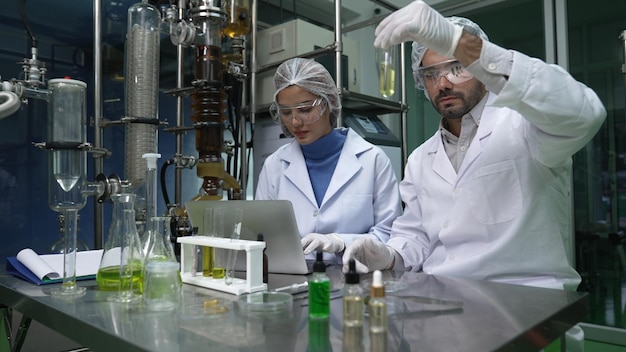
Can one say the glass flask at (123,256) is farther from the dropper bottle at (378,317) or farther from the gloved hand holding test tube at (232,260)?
the dropper bottle at (378,317)

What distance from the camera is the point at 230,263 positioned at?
1076mm

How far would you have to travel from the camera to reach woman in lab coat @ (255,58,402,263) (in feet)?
5.71

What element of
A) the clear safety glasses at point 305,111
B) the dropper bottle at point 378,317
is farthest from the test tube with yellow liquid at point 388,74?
the dropper bottle at point 378,317

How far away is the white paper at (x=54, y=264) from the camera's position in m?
1.17

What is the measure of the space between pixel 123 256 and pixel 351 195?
94 cm

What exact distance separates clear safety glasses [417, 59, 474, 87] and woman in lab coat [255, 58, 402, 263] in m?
0.48

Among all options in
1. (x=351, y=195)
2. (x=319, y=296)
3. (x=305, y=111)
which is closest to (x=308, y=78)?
(x=305, y=111)

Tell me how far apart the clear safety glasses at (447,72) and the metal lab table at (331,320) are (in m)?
0.61

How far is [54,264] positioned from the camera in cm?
127

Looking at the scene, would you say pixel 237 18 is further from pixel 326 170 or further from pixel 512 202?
pixel 512 202

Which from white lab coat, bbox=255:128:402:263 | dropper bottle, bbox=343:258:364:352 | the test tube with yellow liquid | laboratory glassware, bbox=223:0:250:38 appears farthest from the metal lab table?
the test tube with yellow liquid

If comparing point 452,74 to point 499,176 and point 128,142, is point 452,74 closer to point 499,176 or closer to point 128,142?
point 499,176

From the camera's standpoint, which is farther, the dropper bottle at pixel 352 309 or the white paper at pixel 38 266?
the white paper at pixel 38 266

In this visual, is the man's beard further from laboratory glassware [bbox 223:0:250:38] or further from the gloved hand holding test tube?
laboratory glassware [bbox 223:0:250:38]
